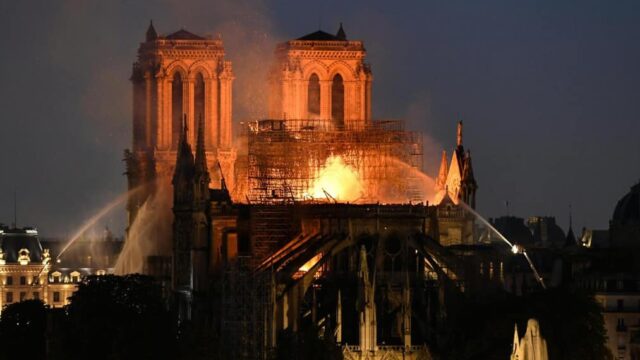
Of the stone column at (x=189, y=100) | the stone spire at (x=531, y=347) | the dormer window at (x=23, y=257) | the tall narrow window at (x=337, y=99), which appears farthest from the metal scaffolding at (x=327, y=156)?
the dormer window at (x=23, y=257)

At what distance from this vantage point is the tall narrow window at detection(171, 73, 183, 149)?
511 feet

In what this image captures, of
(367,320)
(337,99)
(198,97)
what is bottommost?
(367,320)

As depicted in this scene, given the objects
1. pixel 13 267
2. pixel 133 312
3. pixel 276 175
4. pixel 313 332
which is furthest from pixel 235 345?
pixel 13 267

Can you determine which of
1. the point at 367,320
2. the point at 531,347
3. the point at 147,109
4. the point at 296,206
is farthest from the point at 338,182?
Answer: the point at 531,347

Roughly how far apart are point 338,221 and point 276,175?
8.13 meters

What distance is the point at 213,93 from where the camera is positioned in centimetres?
15525

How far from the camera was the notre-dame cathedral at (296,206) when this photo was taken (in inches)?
5103

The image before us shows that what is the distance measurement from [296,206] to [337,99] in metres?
12.5

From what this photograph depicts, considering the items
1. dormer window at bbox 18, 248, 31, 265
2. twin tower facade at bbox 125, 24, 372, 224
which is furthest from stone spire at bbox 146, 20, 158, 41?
dormer window at bbox 18, 248, 31, 265

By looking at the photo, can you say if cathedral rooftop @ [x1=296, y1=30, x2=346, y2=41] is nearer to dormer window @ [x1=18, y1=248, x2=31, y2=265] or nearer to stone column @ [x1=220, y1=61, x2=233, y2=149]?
stone column @ [x1=220, y1=61, x2=233, y2=149]

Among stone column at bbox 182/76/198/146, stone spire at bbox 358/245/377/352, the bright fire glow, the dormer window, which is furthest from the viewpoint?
the dormer window

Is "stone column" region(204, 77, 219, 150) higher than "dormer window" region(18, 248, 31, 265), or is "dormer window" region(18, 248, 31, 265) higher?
"stone column" region(204, 77, 219, 150)

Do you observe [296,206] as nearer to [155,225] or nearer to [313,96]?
[313,96]

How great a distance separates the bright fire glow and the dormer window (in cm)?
5499
